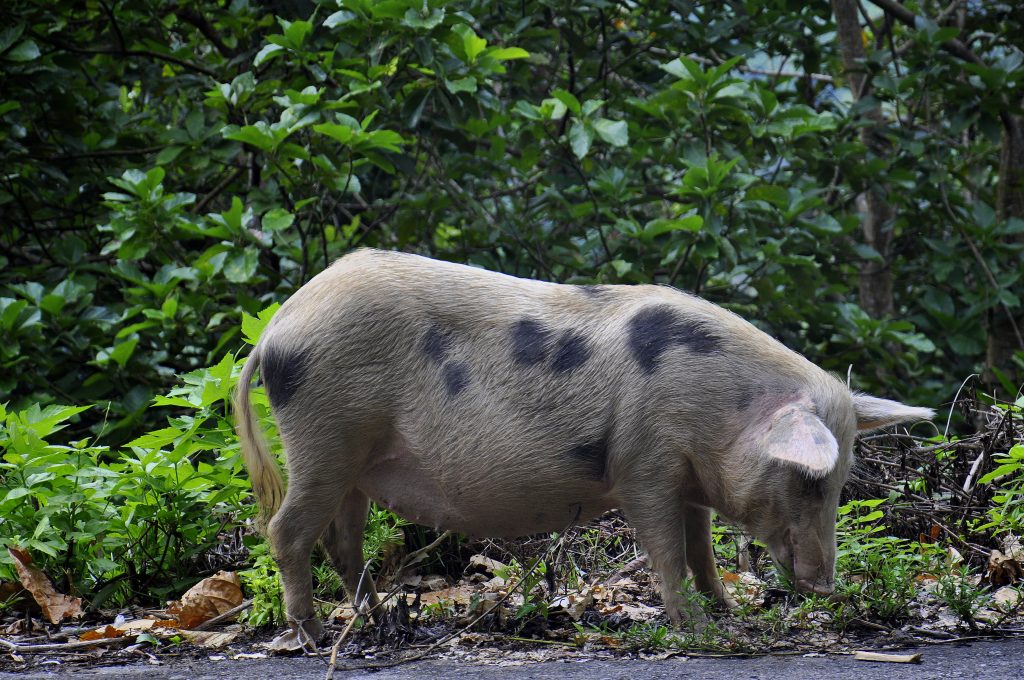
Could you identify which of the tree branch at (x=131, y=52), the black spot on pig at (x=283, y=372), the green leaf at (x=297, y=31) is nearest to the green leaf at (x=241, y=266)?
the green leaf at (x=297, y=31)

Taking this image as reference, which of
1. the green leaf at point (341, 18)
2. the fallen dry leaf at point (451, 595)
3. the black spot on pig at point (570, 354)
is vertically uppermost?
the green leaf at point (341, 18)

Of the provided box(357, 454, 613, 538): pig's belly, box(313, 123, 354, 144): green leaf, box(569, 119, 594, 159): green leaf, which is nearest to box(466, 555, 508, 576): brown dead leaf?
box(357, 454, 613, 538): pig's belly

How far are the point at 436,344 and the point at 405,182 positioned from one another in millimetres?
3493

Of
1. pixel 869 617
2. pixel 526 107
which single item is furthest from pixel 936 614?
pixel 526 107

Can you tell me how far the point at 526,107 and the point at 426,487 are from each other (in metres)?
2.92

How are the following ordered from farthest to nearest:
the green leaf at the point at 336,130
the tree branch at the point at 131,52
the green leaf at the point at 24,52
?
the tree branch at the point at 131,52, the green leaf at the point at 24,52, the green leaf at the point at 336,130

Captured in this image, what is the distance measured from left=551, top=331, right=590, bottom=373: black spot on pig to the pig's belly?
33 centimetres

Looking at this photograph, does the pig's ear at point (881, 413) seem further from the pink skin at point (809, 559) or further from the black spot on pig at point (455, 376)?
the black spot on pig at point (455, 376)

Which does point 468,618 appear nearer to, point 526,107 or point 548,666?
A: point 548,666

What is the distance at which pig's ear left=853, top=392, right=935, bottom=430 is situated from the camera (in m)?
3.63

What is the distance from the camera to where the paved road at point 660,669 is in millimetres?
→ 2838

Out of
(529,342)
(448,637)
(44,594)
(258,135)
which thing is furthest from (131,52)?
(448,637)

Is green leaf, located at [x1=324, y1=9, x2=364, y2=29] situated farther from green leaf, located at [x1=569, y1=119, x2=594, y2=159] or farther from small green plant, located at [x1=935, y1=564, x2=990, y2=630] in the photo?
small green plant, located at [x1=935, y1=564, x2=990, y2=630]

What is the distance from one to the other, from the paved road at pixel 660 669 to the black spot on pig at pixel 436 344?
36.1 inches
